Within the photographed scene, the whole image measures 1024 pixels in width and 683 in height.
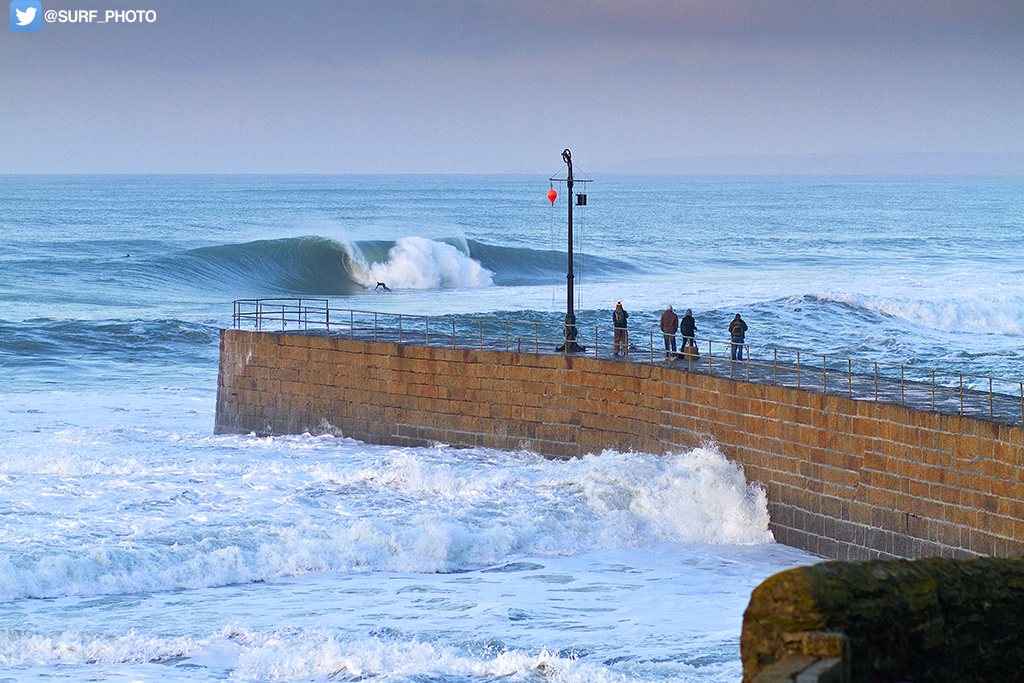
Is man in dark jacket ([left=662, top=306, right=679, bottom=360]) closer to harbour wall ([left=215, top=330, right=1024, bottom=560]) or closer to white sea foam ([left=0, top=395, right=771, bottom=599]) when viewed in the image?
harbour wall ([left=215, top=330, right=1024, bottom=560])

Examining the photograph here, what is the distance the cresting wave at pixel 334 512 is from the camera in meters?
14.3

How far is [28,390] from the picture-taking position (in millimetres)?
27719

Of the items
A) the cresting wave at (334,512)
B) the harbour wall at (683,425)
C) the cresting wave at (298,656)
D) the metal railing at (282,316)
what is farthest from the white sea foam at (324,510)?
the metal railing at (282,316)

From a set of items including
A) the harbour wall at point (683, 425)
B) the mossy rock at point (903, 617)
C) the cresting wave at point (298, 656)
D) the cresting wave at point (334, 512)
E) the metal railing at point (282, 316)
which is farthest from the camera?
the metal railing at point (282, 316)

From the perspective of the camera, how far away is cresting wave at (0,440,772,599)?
14320 mm

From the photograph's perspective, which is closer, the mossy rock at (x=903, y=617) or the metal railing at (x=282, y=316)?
the mossy rock at (x=903, y=617)

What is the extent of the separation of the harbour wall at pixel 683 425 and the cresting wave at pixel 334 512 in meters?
0.44

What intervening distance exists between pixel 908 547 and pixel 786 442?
2.23 meters

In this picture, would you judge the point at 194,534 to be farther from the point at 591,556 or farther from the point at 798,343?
the point at 798,343

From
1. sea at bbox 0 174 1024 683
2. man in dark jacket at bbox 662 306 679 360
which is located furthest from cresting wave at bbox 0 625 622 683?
man in dark jacket at bbox 662 306 679 360

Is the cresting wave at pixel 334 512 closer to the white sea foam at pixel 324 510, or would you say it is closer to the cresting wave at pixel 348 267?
the white sea foam at pixel 324 510

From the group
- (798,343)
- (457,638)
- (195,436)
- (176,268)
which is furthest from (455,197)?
(457,638)

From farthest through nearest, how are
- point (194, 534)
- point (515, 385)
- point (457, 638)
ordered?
1. point (515, 385)
2. point (194, 534)
3. point (457, 638)

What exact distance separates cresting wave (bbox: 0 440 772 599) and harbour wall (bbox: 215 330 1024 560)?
44 cm
